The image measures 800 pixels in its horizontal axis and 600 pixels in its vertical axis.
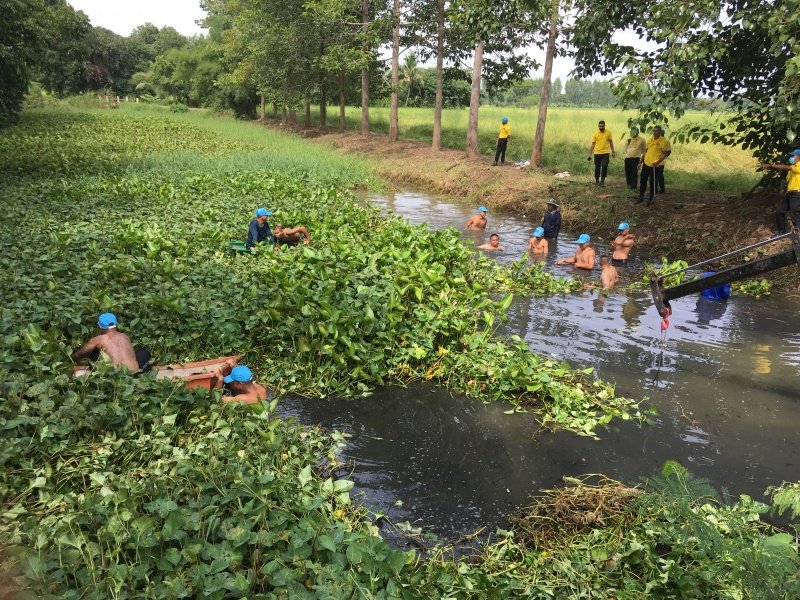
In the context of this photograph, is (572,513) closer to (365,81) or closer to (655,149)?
(655,149)

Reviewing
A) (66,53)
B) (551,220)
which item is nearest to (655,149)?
(551,220)

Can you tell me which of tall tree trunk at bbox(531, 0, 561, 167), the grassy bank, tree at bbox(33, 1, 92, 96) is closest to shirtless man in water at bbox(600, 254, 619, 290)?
the grassy bank

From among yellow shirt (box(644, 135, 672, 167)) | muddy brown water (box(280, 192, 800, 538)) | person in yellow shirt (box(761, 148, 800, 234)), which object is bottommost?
muddy brown water (box(280, 192, 800, 538))

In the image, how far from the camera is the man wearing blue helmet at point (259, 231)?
10.0 m

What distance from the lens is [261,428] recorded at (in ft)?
15.3

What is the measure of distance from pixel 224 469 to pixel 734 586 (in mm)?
3122

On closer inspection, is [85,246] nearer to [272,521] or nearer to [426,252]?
[426,252]

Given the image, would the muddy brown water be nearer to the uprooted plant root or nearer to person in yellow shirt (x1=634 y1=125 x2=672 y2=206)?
the uprooted plant root

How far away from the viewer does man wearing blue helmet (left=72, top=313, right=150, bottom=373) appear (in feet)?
19.1

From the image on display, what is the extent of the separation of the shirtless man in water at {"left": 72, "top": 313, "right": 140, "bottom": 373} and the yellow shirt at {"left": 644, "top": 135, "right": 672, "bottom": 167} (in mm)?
12900

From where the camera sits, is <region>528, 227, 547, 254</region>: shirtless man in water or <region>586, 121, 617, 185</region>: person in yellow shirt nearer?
<region>528, 227, 547, 254</region>: shirtless man in water

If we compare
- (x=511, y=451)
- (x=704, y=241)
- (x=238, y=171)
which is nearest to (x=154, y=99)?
(x=238, y=171)

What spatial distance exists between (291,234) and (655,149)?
9328mm

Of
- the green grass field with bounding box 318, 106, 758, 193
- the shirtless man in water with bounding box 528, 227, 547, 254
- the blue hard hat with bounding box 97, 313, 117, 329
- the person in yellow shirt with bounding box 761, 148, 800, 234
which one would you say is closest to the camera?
the blue hard hat with bounding box 97, 313, 117, 329
